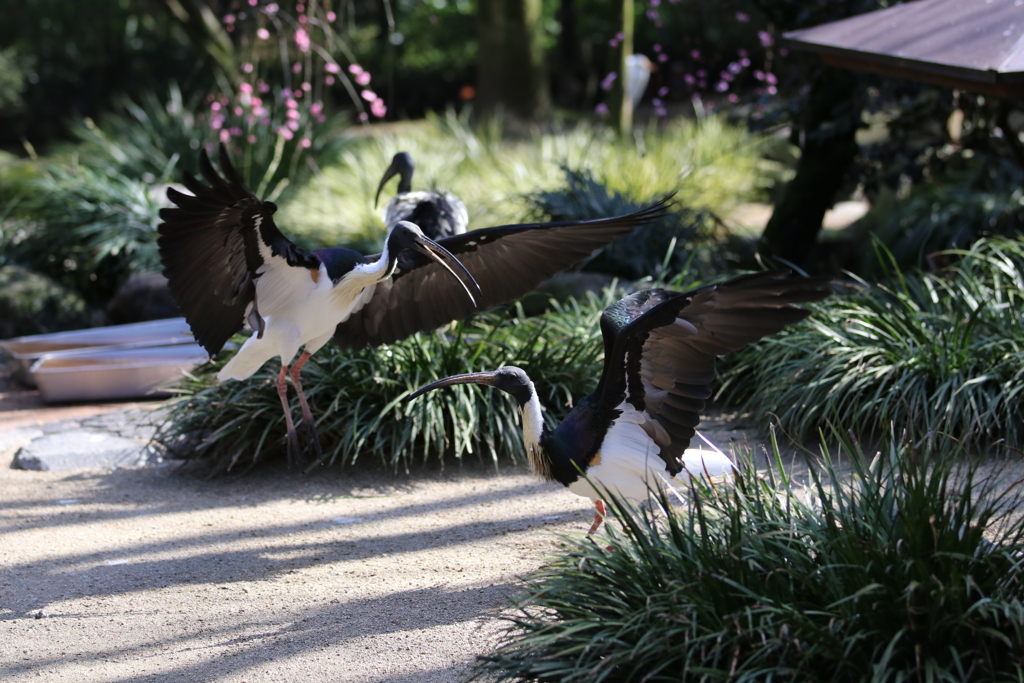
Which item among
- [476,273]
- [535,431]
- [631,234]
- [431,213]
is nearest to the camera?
[535,431]

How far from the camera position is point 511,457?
5.64 meters

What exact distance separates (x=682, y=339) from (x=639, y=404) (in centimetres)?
34

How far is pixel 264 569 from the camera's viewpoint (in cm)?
436

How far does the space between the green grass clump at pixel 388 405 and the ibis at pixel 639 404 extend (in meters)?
1.66

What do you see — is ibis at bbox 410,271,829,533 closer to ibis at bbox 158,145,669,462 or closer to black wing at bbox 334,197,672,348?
black wing at bbox 334,197,672,348

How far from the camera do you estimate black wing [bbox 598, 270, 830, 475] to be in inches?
124

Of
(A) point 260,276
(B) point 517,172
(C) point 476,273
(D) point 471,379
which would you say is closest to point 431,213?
(C) point 476,273

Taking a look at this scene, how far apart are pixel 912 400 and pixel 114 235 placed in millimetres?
7923

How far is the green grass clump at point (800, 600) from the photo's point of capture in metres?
2.53

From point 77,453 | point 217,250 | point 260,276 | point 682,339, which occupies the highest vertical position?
point 217,250

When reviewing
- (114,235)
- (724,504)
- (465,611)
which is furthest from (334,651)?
(114,235)

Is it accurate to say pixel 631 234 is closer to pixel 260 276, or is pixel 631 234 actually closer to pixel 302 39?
pixel 302 39

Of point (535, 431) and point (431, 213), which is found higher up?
point (431, 213)

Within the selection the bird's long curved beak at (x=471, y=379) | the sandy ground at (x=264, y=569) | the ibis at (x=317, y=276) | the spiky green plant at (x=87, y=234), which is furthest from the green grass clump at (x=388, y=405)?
the spiky green plant at (x=87, y=234)
